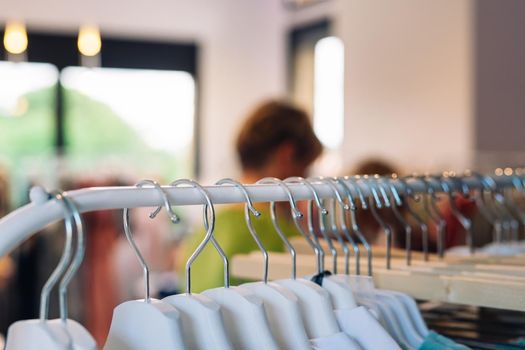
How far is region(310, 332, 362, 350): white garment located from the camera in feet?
2.97

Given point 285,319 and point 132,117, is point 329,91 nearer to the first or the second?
point 132,117

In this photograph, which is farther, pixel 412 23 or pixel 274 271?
pixel 412 23

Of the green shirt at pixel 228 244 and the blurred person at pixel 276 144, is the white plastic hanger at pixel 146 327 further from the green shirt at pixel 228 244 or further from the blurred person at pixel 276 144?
the blurred person at pixel 276 144

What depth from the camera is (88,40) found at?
5699mm

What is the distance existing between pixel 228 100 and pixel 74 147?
1.22 m

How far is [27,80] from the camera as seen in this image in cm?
573

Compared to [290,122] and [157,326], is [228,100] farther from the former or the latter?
[157,326]

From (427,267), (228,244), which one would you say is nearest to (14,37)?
(228,244)

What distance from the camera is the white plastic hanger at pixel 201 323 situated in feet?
2.57

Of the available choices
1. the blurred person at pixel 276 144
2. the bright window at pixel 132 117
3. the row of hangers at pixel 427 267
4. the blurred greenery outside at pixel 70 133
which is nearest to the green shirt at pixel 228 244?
the blurred person at pixel 276 144

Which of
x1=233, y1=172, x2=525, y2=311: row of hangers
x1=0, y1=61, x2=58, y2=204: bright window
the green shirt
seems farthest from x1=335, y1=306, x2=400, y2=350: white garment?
x1=0, y1=61, x2=58, y2=204: bright window

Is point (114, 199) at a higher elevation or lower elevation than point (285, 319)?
higher

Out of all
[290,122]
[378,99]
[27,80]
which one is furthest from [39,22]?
[290,122]

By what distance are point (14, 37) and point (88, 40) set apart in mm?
496
